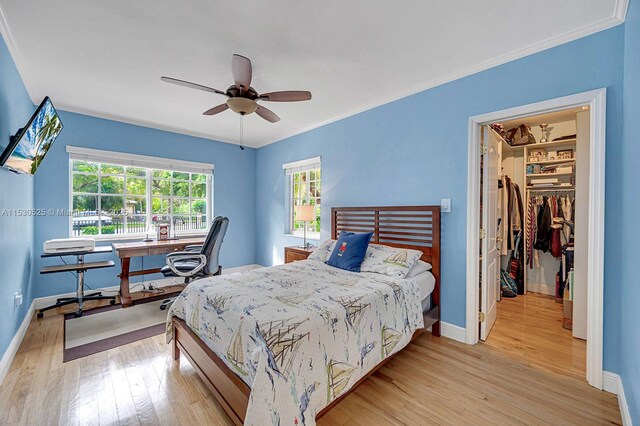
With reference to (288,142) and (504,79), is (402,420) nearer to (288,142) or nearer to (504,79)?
(504,79)

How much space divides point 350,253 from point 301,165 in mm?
2186

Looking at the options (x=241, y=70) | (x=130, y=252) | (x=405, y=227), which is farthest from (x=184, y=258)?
(x=405, y=227)

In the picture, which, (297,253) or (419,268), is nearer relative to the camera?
(419,268)

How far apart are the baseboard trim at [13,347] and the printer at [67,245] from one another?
0.70m

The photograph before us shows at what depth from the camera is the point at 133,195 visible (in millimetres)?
4203

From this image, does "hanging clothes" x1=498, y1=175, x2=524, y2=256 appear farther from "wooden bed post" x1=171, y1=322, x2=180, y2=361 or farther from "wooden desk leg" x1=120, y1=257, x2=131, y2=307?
"wooden desk leg" x1=120, y1=257, x2=131, y2=307

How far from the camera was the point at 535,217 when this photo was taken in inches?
162

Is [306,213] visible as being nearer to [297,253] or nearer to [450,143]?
[297,253]

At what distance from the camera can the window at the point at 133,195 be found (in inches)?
149

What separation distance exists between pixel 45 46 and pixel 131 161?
2006 mm

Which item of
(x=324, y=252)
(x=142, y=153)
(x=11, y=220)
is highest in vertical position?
(x=142, y=153)

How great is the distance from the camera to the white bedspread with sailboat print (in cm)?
131

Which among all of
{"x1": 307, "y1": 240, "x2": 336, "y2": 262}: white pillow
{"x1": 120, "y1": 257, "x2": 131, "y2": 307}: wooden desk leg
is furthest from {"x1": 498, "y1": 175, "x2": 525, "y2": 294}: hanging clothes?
{"x1": 120, "y1": 257, "x2": 131, "y2": 307}: wooden desk leg

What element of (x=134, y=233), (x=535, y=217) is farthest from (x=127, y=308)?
(x=535, y=217)
